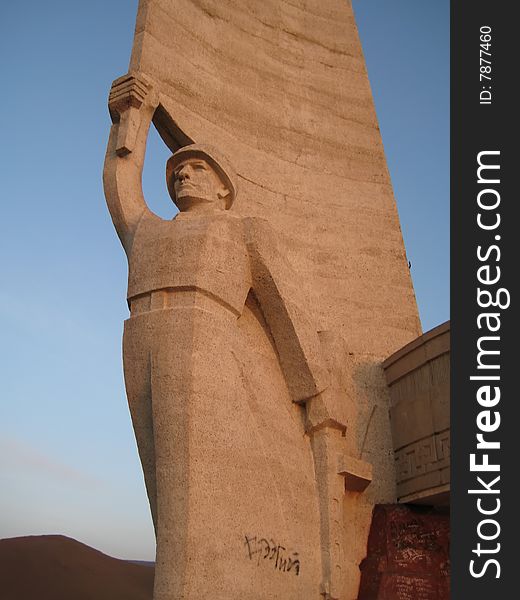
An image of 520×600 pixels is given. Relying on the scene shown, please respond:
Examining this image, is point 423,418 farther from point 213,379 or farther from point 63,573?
point 63,573

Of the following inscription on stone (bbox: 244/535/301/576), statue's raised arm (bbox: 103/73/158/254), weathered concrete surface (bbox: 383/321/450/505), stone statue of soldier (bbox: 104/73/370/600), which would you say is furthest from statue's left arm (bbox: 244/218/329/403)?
inscription on stone (bbox: 244/535/301/576)

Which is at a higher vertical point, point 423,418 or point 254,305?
Answer: point 254,305

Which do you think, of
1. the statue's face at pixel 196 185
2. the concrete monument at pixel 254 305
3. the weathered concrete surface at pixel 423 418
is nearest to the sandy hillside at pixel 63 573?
the concrete monument at pixel 254 305

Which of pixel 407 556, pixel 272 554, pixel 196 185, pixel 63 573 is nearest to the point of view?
pixel 272 554

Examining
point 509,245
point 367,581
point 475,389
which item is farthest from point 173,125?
point 367,581

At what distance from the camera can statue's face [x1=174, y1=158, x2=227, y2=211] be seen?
18.4ft

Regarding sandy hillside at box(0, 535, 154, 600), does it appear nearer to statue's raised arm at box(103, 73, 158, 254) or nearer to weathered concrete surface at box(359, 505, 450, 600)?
weathered concrete surface at box(359, 505, 450, 600)

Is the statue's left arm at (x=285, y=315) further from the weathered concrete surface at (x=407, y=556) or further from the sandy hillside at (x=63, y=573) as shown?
the sandy hillside at (x=63, y=573)

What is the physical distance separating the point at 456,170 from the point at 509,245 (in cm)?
68

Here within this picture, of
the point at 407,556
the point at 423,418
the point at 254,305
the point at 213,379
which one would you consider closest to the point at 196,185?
the point at 254,305

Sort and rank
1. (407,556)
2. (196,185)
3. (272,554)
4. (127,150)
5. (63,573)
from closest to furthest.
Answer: (272,554) → (407,556) → (196,185) → (127,150) → (63,573)

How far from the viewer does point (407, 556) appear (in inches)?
214

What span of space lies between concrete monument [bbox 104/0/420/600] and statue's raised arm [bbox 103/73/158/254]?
17 millimetres

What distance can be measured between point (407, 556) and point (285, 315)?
2.01 meters
